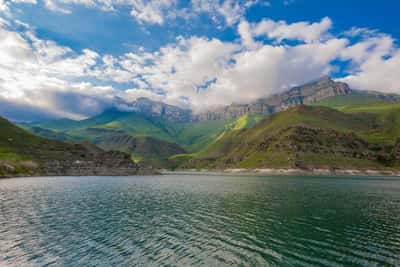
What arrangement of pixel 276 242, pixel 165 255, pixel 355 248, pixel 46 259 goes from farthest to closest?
pixel 276 242 < pixel 355 248 < pixel 165 255 < pixel 46 259

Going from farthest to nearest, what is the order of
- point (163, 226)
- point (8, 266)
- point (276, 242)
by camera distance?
point (163, 226), point (276, 242), point (8, 266)

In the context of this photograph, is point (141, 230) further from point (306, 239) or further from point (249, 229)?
point (306, 239)

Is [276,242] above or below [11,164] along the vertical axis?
below

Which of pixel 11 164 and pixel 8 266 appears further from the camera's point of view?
pixel 11 164

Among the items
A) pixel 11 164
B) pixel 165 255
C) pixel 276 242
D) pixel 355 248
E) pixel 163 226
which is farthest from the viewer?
pixel 11 164

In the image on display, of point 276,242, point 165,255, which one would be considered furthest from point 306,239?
point 165,255

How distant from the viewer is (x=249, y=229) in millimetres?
40281

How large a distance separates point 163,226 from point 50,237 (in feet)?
55.4

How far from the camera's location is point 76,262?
26.0 m

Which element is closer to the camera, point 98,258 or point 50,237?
point 98,258

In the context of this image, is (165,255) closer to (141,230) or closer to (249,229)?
(141,230)

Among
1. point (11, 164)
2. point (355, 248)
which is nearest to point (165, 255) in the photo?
point (355, 248)

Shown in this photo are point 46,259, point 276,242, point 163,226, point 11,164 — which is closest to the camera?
point 46,259

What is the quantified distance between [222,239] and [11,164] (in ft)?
665
